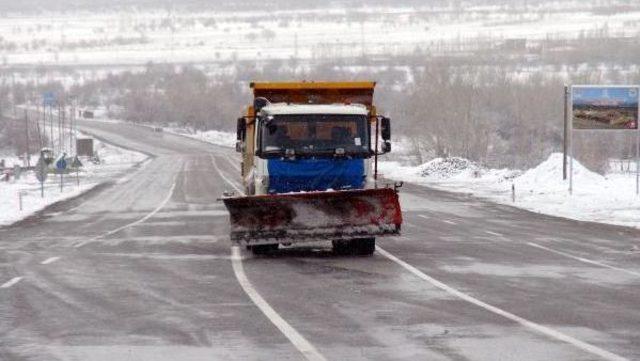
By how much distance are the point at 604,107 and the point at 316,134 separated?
87.6ft

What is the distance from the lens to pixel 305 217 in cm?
2238

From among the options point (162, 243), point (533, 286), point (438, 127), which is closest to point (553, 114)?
point (438, 127)

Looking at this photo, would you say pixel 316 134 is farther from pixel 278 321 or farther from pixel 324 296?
pixel 278 321

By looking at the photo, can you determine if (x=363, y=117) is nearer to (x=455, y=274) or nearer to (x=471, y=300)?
(x=455, y=274)

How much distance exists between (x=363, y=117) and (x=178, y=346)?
11450 millimetres

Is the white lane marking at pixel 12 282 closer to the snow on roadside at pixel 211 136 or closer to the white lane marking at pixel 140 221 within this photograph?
the white lane marking at pixel 140 221

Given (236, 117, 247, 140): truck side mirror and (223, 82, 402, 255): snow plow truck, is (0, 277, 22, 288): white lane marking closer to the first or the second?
(223, 82, 402, 255): snow plow truck

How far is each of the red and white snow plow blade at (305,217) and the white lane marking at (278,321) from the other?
1.12m

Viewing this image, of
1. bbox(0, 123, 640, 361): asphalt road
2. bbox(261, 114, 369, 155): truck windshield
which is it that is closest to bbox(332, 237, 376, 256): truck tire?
bbox(0, 123, 640, 361): asphalt road

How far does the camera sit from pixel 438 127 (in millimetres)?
90938

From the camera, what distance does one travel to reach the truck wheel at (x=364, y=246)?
75.9ft

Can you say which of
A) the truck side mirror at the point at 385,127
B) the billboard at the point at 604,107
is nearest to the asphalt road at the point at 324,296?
the truck side mirror at the point at 385,127

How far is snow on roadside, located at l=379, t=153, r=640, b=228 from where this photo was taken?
38438 millimetres

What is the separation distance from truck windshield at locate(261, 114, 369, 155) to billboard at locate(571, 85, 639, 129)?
82.8 ft
